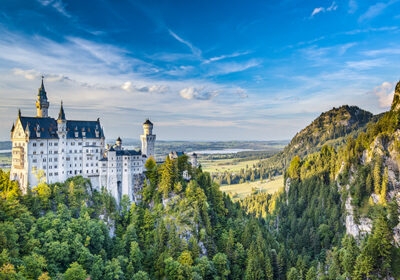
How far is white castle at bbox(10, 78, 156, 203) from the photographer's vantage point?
84.1 meters

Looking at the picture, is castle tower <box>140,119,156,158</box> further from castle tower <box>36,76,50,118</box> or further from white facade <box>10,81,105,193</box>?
castle tower <box>36,76,50,118</box>

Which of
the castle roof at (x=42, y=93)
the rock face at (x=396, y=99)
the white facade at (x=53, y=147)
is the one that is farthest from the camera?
the rock face at (x=396, y=99)

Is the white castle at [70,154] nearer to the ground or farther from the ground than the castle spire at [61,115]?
nearer to the ground

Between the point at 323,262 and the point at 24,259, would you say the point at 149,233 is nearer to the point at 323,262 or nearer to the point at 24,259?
the point at 24,259

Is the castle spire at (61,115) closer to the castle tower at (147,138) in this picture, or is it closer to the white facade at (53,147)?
the white facade at (53,147)

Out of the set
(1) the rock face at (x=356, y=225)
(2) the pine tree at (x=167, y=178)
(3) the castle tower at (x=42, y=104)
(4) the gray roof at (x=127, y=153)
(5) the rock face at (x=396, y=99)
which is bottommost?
(1) the rock face at (x=356, y=225)

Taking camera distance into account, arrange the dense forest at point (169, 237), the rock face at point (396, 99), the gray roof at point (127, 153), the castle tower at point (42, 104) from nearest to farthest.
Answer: the dense forest at point (169, 237), the castle tower at point (42, 104), the gray roof at point (127, 153), the rock face at point (396, 99)

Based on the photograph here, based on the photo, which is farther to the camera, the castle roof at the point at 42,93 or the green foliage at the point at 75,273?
the castle roof at the point at 42,93

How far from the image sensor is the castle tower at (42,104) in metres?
92.4

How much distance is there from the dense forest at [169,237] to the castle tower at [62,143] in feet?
12.2

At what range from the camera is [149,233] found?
8681cm

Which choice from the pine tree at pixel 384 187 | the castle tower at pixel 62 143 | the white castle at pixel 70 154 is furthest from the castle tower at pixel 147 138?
the pine tree at pixel 384 187

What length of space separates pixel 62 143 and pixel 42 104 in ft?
48.2

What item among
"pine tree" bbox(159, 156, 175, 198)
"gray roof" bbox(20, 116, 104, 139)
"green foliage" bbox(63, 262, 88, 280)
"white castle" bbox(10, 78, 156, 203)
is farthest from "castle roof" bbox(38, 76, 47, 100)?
"green foliage" bbox(63, 262, 88, 280)
